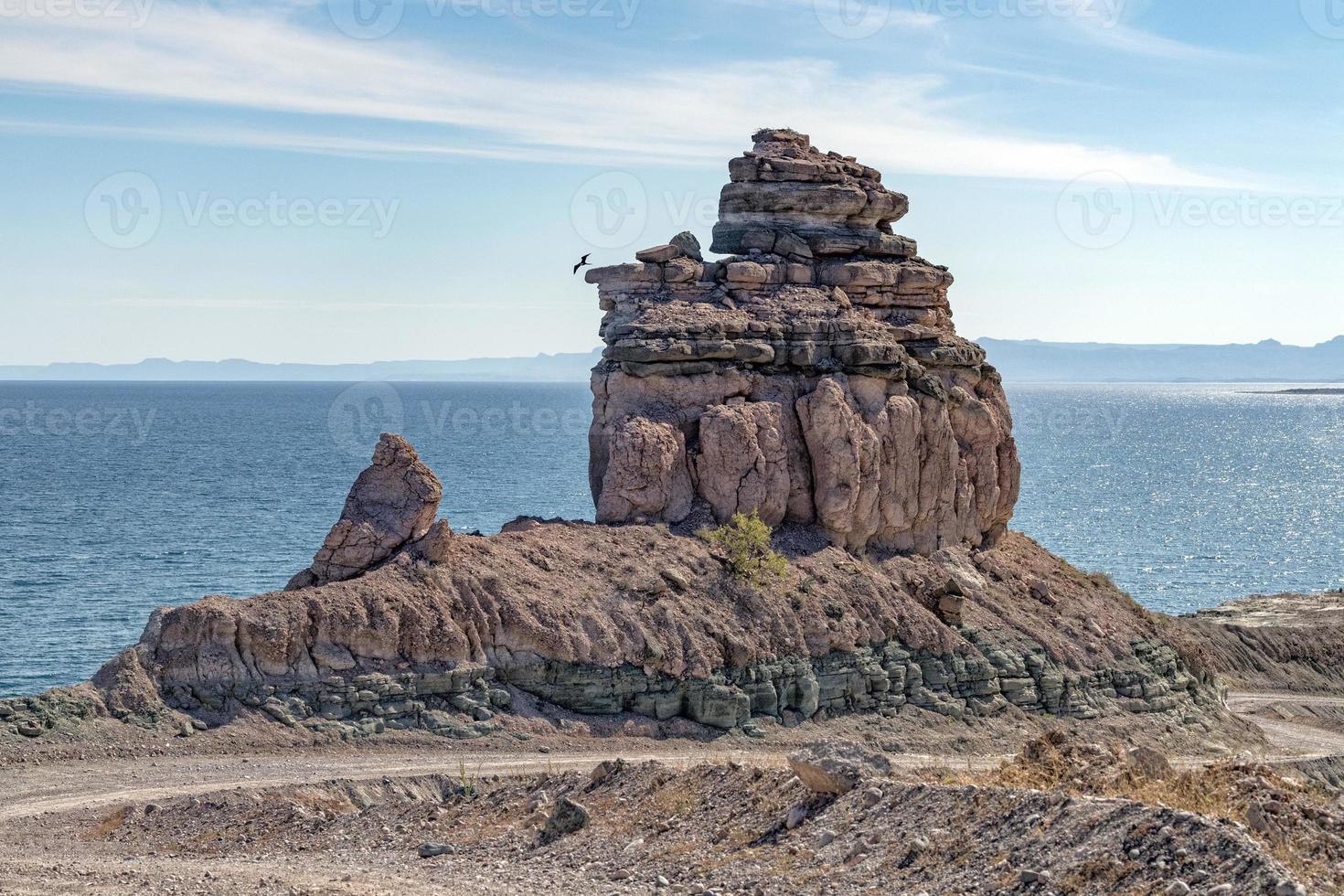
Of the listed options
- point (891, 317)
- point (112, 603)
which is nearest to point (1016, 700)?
point (891, 317)

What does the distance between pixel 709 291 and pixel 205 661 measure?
19.1 metres

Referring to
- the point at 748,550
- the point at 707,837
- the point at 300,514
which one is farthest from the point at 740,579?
the point at 300,514

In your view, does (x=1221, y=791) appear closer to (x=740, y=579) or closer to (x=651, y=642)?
(x=651, y=642)

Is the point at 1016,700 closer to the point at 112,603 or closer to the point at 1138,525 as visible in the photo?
the point at 112,603

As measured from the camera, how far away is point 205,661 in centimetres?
3725

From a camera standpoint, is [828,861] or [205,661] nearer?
[828,861]

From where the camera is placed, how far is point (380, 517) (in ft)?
135

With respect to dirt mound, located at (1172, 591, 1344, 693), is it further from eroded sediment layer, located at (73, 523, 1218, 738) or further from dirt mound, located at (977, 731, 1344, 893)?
dirt mound, located at (977, 731, 1344, 893)

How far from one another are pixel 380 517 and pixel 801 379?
14.1 metres

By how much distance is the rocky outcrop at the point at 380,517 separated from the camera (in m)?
40.8

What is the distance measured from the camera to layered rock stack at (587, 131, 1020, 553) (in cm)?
4659

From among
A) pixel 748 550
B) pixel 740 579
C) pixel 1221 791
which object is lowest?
pixel 1221 791

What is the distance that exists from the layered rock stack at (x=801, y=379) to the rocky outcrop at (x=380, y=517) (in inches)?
252

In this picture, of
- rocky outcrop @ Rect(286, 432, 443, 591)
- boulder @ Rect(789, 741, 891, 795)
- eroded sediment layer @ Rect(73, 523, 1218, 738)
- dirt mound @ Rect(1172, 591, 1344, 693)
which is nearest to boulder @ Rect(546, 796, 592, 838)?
boulder @ Rect(789, 741, 891, 795)
